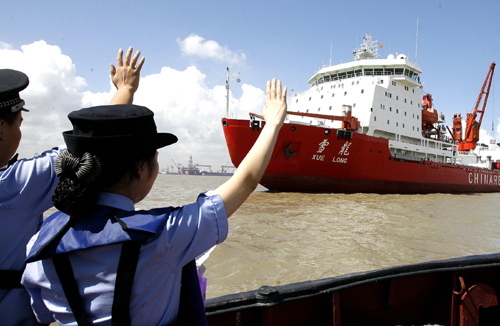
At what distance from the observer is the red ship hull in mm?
11516

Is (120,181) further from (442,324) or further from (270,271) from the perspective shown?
(270,271)

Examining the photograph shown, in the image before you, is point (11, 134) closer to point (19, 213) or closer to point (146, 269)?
point (19, 213)

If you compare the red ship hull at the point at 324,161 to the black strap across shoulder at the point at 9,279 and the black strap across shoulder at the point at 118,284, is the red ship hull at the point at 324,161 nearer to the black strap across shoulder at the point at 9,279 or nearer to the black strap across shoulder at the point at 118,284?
the black strap across shoulder at the point at 9,279

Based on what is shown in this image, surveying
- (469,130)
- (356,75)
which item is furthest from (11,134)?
(469,130)

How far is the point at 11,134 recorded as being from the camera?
1062 mm

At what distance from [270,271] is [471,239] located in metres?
4.45

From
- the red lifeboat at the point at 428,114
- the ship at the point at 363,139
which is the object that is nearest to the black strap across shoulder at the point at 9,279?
the ship at the point at 363,139

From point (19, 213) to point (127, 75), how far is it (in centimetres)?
78

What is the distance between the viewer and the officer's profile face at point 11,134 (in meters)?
1.04

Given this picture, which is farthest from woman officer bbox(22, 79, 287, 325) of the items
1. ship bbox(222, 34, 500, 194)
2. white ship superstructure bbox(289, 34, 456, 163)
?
white ship superstructure bbox(289, 34, 456, 163)

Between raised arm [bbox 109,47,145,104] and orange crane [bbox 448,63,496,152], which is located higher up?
orange crane [bbox 448,63,496,152]

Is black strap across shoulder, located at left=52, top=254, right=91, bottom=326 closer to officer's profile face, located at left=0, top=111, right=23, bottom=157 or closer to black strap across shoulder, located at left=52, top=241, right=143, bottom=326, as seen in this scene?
black strap across shoulder, located at left=52, top=241, right=143, bottom=326

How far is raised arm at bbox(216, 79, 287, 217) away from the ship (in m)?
10.1

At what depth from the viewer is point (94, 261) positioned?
683 mm
